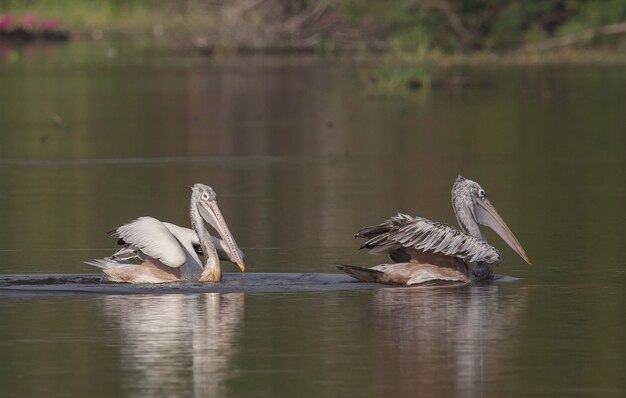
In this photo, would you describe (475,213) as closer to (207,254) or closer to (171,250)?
(207,254)

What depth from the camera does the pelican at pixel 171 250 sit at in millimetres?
11633

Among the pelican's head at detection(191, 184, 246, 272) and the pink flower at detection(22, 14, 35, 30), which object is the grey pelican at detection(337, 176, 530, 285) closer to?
the pelican's head at detection(191, 184, 246, 272)

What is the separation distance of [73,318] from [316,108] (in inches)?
802

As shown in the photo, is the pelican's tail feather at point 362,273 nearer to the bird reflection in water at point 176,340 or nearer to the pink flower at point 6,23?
the bird reflection in water at point 176,340

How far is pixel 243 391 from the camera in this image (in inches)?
333

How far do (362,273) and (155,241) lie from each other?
52.3 inches

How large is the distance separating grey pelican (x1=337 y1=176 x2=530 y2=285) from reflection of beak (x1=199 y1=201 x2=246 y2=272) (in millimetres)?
703

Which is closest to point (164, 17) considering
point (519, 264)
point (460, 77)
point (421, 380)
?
point (460, 77)

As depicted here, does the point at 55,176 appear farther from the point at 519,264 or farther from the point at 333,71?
the point at 333,71

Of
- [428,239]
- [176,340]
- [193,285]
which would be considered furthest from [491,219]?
[176,340]

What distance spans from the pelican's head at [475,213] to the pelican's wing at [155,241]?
76.8 inches

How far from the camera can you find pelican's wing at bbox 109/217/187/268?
11.6 meters

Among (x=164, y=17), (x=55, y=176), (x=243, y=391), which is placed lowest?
(x=243, y=391)

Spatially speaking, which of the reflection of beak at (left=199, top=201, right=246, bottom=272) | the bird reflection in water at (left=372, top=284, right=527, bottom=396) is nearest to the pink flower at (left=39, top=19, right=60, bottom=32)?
the reflection of beak at (left=199, top=201, right=246, bottom=272)
